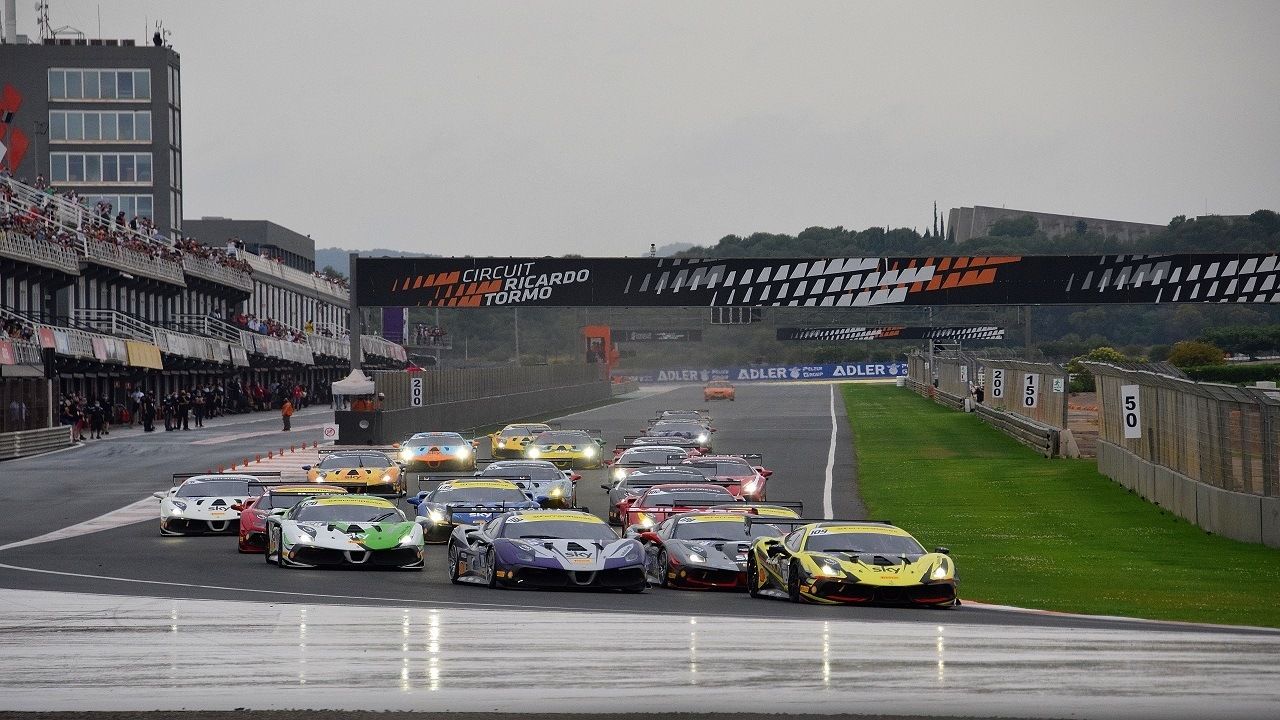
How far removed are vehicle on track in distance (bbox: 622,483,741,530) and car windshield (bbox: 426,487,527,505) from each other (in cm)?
186

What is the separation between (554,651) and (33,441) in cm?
4312

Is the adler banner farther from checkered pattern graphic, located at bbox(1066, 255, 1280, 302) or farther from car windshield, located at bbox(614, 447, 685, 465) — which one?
car windshield, located at bbox(614, 447, 685, 465)

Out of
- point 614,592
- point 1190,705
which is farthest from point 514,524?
point 1190,705

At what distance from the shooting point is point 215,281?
8719 centimetres

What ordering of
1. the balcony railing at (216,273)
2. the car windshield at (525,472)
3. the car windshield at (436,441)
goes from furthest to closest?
the balcony railing at (216,273) < the car windshield at (436,441) < the car windshield at (525,472)

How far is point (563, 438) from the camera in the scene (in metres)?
44.2

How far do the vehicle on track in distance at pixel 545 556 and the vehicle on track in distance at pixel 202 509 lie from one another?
8714mm

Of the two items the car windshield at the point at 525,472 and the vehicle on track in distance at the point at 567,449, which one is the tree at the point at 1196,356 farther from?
the car windshield at the point at 525,472

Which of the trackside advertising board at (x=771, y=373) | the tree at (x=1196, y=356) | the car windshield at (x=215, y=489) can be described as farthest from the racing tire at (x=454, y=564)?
the trackside advertising board at (x=771, y=373)

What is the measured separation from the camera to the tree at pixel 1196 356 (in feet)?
251

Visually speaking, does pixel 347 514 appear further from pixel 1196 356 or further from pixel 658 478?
pixel 1196 356

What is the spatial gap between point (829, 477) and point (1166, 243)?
317ft

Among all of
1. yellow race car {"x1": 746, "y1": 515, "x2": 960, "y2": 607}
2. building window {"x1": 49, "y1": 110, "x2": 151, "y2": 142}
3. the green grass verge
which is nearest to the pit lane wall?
the green grass verge

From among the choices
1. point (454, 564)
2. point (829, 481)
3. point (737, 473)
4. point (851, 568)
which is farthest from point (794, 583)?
point (829, 481)
